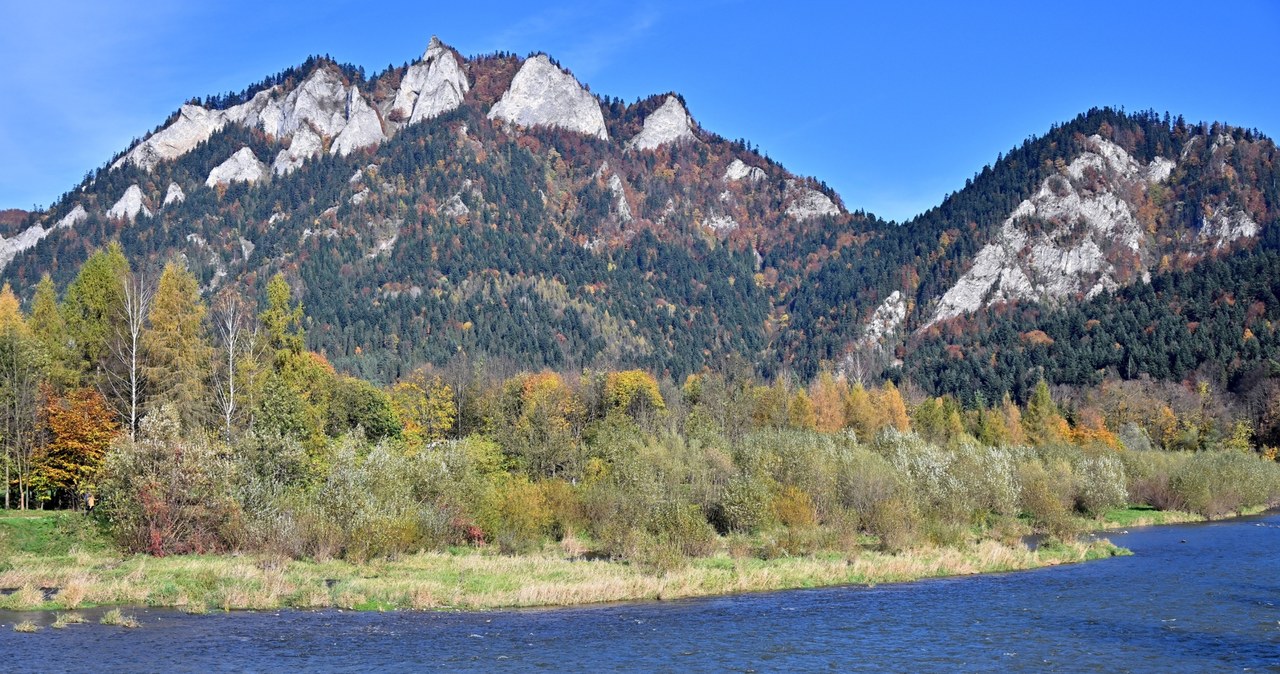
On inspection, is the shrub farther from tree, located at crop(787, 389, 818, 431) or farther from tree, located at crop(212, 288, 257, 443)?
tree, located at crop(787, 389, 818, 431)

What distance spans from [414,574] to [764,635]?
20.3 m

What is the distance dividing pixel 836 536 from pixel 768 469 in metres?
15.9

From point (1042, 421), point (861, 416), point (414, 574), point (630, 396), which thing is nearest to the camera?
point (414, 574)

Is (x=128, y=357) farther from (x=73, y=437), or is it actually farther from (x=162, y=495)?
(x=162, y=495)

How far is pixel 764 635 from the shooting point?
1462 inches

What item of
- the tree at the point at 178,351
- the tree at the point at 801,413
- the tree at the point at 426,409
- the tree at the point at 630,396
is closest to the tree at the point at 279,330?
→ the tree at the point at 178,351

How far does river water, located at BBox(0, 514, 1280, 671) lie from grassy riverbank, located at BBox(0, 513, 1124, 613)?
1.87m

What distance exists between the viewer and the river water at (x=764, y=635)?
31875mm

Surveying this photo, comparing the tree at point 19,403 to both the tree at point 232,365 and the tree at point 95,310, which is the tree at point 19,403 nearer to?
the tree at point 95,310

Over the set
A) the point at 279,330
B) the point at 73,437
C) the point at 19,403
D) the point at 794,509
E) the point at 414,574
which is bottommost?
the point at 414,574

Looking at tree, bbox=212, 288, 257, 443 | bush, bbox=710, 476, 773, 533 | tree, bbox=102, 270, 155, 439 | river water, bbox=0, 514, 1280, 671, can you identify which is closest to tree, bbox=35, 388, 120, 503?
tree, bbox=102, 270, 155, 439

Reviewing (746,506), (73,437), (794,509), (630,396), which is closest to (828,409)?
(630,396)

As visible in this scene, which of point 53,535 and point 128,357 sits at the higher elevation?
point 128,357

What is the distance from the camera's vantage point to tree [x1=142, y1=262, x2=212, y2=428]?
68.0 meters
